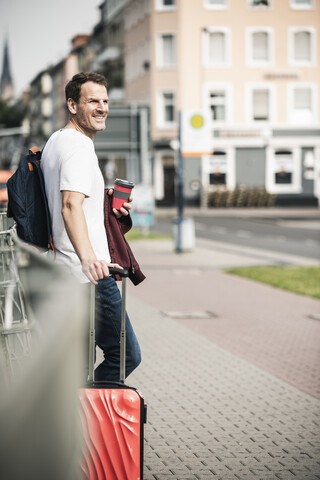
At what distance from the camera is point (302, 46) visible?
5325 centimetres

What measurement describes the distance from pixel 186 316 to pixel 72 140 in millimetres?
6534

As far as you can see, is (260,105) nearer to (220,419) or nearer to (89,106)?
(220,419)

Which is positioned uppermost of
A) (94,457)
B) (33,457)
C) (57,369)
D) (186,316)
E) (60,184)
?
(60,184)

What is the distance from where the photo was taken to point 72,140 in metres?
3.98

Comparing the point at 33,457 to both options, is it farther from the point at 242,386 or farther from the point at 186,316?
the point at 186,316

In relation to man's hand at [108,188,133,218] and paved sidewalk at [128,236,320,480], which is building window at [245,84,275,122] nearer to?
paved sidewalk at [128,236,320,480]

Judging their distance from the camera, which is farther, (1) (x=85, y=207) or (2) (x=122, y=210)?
(2) (x=122, y=210)

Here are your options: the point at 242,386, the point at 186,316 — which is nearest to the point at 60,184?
the point at 242,386

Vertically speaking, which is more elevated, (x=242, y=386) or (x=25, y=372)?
(x=25, y=372)

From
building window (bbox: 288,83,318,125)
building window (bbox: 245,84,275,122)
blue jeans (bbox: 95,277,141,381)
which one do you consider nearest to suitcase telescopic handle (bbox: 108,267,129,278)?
blue jeans (bbox: 95,277,141,381)

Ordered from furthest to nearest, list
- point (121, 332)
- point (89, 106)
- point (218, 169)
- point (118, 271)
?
point (218, 169), point (89, 106), point (121, 332), point (118, 271)

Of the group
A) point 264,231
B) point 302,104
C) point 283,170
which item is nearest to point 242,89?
point 302,104

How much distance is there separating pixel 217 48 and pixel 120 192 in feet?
163

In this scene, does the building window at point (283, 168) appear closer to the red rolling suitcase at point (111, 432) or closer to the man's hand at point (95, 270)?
the man's hand at point (95, 270)
